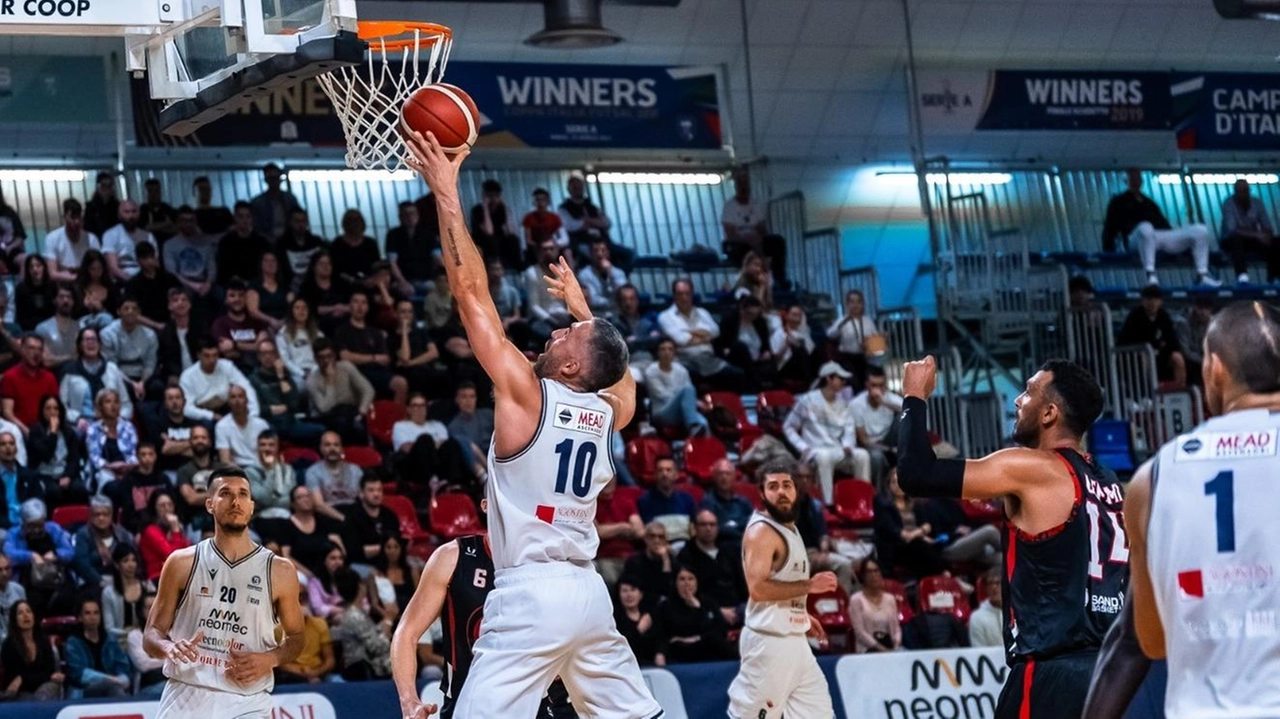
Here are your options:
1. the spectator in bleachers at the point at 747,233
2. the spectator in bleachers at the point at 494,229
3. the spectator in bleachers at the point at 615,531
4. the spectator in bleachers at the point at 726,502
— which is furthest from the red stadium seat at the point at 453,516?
the spectator in bleachers at the point at 747,233

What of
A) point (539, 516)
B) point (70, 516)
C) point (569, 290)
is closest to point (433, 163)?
point (569, 290)

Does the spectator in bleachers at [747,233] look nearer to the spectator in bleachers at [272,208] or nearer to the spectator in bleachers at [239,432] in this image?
the spectator in bleachers at [272,208]

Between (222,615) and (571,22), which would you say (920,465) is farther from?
(571,22)

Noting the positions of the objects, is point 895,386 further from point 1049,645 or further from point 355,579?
point 1049,645

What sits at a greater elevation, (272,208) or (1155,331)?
(272,208)

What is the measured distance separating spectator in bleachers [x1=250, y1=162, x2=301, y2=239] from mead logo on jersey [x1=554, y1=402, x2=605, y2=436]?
1149cm

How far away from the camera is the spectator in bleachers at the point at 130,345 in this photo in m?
15.3

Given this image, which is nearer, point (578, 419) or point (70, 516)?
point (578, 419)

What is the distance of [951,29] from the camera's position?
20.9 m

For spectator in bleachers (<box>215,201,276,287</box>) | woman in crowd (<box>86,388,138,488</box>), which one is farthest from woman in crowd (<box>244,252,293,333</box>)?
woman in crowd (<box>86,388,138,488</box>)

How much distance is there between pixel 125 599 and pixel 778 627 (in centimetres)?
492

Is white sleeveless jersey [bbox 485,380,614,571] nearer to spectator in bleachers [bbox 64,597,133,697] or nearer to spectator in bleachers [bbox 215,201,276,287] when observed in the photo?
spectator in bleachers [bbox 64,597,133,697]

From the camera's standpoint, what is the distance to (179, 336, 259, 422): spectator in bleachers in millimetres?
14945

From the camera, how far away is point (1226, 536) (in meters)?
4.05
